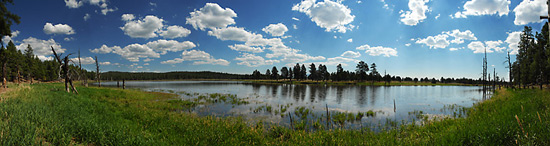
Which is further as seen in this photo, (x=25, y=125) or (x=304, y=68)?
(x=304, y=68)

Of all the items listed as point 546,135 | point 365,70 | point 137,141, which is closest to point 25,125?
point 137,141


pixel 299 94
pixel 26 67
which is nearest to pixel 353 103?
pixel 299 94

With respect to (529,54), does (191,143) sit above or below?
below

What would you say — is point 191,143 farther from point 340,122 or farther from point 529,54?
point 529,54

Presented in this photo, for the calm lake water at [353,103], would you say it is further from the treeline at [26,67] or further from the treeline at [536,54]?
the treeline at [26,67]

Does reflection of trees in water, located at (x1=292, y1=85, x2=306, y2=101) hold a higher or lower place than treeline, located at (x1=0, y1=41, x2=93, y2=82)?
lower

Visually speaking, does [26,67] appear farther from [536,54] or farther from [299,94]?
[536,54]

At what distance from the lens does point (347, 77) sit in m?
118

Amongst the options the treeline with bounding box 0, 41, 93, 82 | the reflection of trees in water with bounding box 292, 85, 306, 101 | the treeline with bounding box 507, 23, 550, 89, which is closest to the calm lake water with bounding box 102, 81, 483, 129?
the reflection of trees in water with bounding box 292, 85, 306, 101

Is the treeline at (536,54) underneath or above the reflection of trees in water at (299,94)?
above

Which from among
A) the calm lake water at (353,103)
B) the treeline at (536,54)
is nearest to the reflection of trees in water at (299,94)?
the calm lake water at (353,103)

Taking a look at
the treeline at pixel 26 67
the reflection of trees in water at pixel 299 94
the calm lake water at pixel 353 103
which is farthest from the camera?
the treeline at pixel 26 67

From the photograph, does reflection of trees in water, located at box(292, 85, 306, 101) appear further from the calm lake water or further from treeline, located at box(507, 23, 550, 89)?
treeline, located at box(507, 23, 550, 89)

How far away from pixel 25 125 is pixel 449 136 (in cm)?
1463
